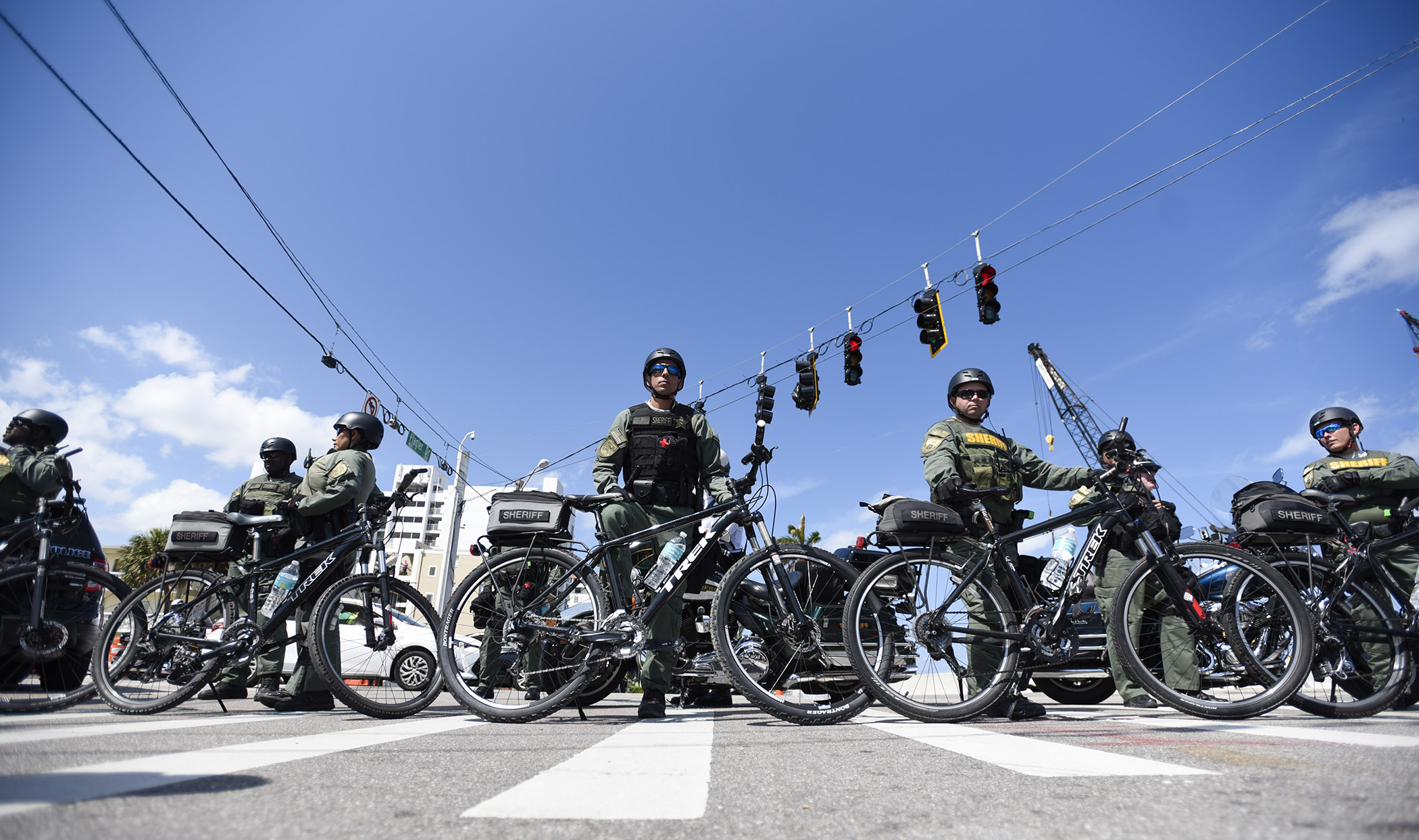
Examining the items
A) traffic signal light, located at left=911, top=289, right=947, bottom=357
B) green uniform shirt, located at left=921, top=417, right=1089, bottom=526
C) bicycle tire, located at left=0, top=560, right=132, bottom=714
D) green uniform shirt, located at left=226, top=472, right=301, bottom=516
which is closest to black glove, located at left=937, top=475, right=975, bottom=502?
green uniform shirt, located at left=921, top=417, right=1089, bottom=526

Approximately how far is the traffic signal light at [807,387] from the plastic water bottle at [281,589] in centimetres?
1356

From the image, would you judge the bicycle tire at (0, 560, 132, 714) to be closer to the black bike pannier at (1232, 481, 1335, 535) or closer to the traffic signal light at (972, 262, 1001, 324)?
the black bike pannier at (1232, 481, 1335, 535)

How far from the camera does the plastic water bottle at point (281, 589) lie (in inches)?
171

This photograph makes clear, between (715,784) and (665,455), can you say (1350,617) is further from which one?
(715,784)

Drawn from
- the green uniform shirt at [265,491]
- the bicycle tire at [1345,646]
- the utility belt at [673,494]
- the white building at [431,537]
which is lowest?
the bicycle tire at [1345,646]

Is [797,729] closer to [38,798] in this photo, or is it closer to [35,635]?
[38,798]

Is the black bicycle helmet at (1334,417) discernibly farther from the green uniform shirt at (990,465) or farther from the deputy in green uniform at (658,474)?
the deputy in green uniform at (658,474)

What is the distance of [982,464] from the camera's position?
448 centimetres

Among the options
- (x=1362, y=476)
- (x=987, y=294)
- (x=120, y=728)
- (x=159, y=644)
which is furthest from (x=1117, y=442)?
(x=987, y=294)

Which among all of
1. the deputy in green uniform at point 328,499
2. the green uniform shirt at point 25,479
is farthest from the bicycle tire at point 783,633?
the green uniform shirt at point 25,479

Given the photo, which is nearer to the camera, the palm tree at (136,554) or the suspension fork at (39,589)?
the suspension fork at (39,589)

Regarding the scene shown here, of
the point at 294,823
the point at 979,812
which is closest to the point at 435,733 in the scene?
the point at 294,823

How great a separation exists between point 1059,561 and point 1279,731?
1204 millimetres

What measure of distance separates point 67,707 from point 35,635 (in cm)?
48
